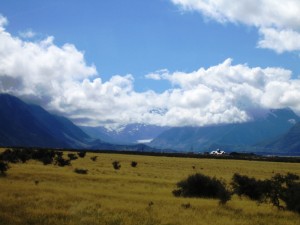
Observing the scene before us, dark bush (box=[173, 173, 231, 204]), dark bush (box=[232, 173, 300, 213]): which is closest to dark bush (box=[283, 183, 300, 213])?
dark bush (box=[232, 173, 300, 213])

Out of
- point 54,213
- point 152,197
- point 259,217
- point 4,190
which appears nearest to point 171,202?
point 152,197

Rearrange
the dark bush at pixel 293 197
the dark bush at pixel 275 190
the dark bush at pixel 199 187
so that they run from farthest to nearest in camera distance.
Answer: the dark bush at pixel 199 187
the dark bush at pixel 275 190
the dark bush at pixel 293 197

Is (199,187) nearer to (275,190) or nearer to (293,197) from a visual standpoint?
(275,190)

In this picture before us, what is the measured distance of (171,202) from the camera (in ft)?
94.6

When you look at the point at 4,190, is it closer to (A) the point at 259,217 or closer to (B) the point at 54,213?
(B) the point at 54,213

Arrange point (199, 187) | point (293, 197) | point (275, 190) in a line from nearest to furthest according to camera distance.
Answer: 1. point (293, 197)
2. point (275, 190)
3. point (199, 187)

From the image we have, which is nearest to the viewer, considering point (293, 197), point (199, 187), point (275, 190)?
point (293, 197)

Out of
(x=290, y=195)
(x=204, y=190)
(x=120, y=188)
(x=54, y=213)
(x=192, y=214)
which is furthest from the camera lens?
(x=120, y=188)

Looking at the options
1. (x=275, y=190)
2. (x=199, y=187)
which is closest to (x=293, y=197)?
(x=275, y=190)

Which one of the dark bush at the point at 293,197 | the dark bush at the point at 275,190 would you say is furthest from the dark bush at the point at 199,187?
the dark bush at the point at 293,197

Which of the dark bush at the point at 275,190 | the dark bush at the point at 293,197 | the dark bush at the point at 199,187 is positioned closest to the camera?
the dark bush at the point at 293,197

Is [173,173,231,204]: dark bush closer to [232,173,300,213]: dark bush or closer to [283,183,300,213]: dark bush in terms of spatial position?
[232,173,300,213]: dark bush

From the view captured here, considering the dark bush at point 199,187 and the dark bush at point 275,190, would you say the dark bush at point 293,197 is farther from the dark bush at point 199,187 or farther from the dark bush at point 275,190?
the dark bush at point 199,187

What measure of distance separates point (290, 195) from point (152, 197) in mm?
9518
